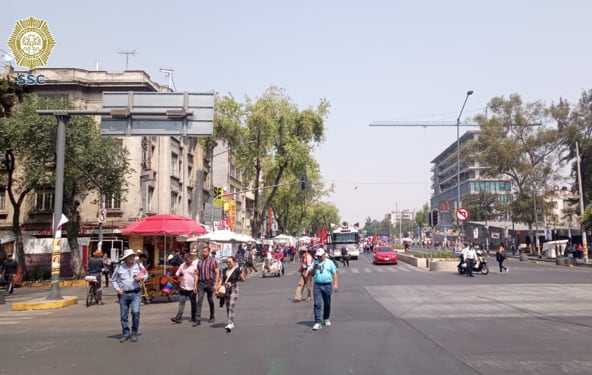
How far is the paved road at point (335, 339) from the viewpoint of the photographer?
26.1ft

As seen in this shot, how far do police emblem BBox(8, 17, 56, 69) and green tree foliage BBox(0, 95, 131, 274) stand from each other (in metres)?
2.71

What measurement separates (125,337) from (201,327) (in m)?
2.14

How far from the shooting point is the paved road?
26.1 feet

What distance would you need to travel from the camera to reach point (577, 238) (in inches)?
2753

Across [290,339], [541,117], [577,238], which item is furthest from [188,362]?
[577,238]

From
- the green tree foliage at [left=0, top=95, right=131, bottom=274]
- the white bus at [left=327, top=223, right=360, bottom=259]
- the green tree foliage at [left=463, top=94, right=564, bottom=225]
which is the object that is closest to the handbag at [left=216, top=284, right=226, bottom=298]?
the green tree foliage at [left=0, top=95, right=131, bottom=274]

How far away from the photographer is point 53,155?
2722 cm

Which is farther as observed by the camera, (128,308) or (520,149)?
(520,149)

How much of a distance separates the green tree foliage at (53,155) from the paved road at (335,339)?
39.7 feet

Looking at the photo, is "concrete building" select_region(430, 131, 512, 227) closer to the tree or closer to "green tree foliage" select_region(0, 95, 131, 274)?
the tree

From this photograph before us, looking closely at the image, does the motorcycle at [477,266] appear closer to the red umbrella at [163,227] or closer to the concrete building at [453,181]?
the red umbrella at [163,227]

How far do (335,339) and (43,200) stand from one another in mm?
30254

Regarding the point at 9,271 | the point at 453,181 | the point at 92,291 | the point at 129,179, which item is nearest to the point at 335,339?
the point at 92,291

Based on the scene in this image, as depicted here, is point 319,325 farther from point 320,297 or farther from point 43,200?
point 43,200
